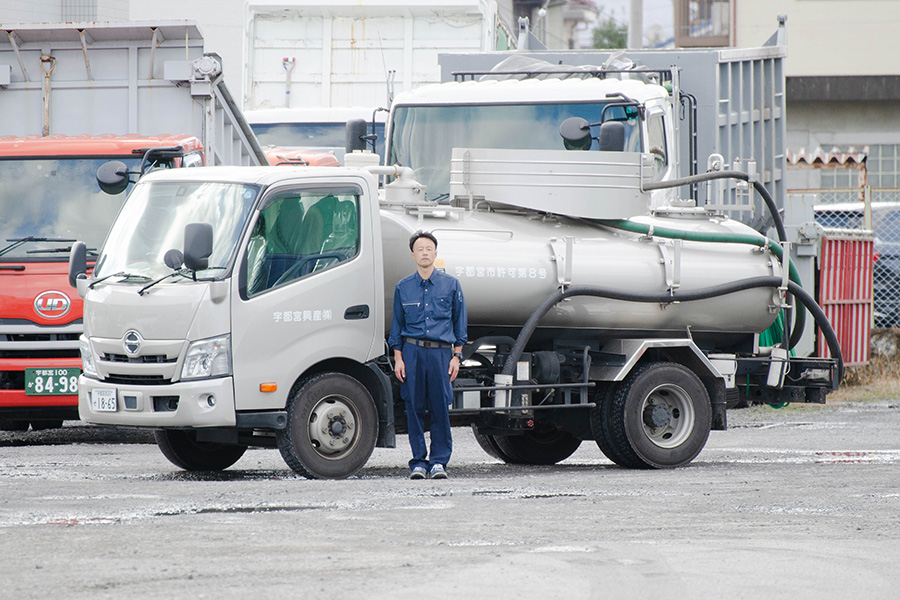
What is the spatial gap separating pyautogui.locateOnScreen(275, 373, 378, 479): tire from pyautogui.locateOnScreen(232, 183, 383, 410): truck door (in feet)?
0.51

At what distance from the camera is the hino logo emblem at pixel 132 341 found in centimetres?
948

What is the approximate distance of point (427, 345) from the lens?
32.7ft

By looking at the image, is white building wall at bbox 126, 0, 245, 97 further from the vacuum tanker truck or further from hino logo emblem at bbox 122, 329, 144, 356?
hino logo emblem at bbox 122, 329, 144, 356

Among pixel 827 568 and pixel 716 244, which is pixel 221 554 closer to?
pixel 827 568

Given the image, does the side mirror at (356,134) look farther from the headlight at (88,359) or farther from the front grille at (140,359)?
the front grille at (140,359)

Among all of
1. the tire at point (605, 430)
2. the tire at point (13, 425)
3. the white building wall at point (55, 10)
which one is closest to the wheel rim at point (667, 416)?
the tire at point (605, 430)

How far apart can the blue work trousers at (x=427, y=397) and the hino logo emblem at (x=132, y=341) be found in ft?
5.87

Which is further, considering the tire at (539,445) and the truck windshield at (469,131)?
the truck windshield at (469,131)

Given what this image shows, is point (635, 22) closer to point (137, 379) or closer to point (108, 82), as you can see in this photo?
point (108, 82)

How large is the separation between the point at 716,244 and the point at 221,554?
5987mm

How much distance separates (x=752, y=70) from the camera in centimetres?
1717

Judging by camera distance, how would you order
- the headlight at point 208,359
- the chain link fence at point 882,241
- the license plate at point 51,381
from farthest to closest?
the chain link fence at point 882,241 < the license plate at point 51,381 < the headlight at point 208,359

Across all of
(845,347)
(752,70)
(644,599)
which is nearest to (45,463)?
(644,599)

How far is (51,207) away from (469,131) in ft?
12.4
